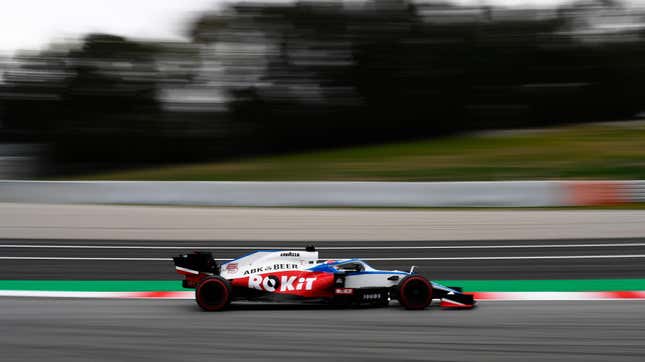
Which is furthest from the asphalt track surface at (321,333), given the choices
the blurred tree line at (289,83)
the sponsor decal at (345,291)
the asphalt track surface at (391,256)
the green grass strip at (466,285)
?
the blurred tree line at (289,83)

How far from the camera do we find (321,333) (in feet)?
16.0

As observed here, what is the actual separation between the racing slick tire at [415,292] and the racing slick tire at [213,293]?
1305 mm

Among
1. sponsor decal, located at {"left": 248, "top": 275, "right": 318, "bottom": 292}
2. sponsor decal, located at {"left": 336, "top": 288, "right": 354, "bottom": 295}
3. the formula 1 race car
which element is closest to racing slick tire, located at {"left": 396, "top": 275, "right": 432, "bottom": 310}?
the formula 1 race car

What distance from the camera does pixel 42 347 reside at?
462cm

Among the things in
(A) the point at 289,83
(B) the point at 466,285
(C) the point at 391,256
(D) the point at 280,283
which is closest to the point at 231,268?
(D) the point at 280,283

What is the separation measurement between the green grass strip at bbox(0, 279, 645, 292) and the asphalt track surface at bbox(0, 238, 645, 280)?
0.24 meters

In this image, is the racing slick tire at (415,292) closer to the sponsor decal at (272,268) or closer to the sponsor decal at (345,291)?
the sponsor decal at (345,291)

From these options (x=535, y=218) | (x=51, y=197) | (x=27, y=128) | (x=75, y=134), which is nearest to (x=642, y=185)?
(x=535, y=218)

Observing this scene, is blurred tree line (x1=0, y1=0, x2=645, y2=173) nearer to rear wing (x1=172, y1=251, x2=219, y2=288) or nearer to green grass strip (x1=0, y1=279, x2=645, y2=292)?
green grass strip (x1=0, y1=279, x2=645, y2=292)

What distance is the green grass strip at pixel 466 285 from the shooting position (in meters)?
6.77

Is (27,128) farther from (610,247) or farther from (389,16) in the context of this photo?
(610,247)

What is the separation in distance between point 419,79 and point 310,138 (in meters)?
3.97

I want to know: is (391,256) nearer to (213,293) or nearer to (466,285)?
(466,285)

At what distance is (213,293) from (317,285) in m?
0.80
